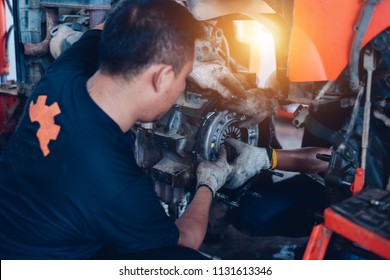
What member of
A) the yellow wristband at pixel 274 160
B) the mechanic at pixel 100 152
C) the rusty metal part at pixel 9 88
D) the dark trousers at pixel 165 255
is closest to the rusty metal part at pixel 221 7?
the mechanic at pixel 100 152

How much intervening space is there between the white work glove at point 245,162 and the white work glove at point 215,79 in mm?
242

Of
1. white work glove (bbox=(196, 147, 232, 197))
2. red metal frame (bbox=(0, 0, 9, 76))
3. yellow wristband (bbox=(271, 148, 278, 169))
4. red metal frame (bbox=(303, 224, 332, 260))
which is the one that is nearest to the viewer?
red metal frame (bbox=(303, 224, 332, 260))

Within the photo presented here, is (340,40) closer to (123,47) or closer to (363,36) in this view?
(363,36)

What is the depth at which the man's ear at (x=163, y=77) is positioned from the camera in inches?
51.1

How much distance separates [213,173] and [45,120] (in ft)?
2.45

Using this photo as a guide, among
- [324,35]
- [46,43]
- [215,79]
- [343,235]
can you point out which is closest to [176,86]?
[215,79]

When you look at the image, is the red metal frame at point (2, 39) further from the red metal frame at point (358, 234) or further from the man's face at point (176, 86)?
the red metal frame at point (358, 234)

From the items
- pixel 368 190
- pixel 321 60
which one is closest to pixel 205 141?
pixel 321 60

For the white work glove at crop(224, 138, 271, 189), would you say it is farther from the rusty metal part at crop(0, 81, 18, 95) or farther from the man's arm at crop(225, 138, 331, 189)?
the rusty metal part at crop(0, 81, 18, 95)

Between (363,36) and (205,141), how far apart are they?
2.72 feet

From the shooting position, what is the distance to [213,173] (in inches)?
69.8

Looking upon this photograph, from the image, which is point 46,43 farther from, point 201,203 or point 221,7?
point 201,203

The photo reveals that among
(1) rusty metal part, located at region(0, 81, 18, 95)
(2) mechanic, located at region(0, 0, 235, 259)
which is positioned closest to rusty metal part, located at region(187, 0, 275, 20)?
(2) mechanic, located at region(0, 0, 235, 259)

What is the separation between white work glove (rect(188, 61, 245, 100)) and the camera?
5.98ft
